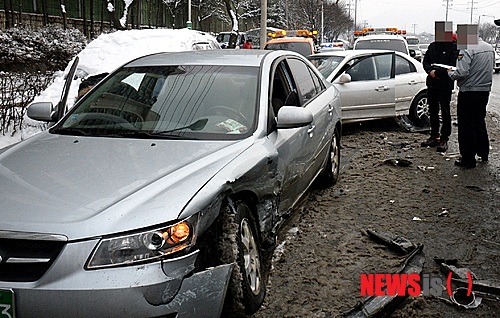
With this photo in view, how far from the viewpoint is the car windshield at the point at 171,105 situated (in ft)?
12.1

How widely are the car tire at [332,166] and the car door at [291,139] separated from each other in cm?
86

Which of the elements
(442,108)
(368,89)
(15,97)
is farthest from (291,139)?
(368,89)

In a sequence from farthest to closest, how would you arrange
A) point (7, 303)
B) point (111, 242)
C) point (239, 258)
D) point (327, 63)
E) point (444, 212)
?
point (327, 63)
point (444, 212)
point (239, 258)
point (111, 242)
point (7, 303)

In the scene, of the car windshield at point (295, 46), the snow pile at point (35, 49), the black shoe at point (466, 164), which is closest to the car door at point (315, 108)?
the black shoe at point (466, 164)

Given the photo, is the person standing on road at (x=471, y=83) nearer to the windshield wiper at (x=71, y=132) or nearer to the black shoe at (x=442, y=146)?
the black shoe at (x=442, y=146)

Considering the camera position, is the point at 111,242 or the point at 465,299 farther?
the point at 465,299

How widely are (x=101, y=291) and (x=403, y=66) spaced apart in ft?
28.4

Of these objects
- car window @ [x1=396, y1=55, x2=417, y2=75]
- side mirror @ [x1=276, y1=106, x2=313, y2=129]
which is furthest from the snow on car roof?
side mirror @ [x1=276, y1=106, x2=313, y2=129]

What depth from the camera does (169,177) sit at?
290 centimetres

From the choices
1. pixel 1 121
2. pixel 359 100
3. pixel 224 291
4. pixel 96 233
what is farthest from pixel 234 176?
pixel 359 100

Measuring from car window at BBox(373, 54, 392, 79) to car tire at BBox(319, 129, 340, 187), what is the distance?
373cm

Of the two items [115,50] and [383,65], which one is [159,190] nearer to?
[115,50]

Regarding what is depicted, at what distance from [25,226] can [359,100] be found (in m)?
7.58

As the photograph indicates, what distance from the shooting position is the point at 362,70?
965 centimetres
